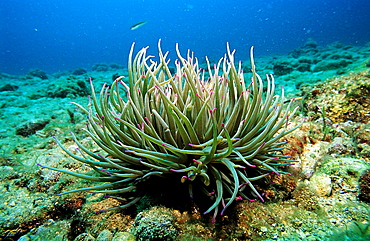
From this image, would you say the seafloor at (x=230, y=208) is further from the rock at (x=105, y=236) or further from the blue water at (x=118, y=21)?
the blue water at (x=118, y=21)

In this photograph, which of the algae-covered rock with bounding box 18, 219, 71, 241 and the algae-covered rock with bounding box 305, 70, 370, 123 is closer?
the algae-covered rock with bounding box 18, 219, 71, 241

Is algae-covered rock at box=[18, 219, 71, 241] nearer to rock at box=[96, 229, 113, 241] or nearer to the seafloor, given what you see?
the seafloor

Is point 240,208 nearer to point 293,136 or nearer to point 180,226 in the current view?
point 180,226

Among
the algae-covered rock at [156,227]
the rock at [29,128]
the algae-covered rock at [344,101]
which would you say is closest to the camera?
the algae-covered rock at [156,227]

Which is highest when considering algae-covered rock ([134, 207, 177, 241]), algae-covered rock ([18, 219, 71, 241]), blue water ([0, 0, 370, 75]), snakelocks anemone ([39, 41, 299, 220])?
blue water ([0, 0, 370, 75])

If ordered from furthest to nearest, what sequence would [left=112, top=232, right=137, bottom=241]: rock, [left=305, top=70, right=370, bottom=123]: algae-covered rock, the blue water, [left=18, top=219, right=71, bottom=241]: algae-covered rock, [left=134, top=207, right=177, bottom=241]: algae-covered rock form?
1. the blue water
2. [left=305, top=70, right=370, bottom=123]: algae-covered rock
3. [left=18, top=219, right=71, bottom=241]: algae-covered rock
4. [left=112, top=232, right=137, bottom=241]: rock
5. [left=134, top=207, right=177, bottom=241]: algae-covered rock

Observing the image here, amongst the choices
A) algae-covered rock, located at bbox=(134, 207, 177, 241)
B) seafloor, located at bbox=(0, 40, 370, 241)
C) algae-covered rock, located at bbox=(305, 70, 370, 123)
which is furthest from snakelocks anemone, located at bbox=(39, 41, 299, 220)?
algae-covered rock, located at bbox=(305, 70, 370, 123)

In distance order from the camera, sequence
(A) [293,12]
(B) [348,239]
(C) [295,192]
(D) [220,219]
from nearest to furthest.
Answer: (B) [348,239] < (D) [220,219] < (C) [295,192] < (A) [293,12]

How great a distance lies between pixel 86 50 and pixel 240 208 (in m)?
156

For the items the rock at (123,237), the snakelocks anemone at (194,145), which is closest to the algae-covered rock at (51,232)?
the snakelocks anemone at (194,145)

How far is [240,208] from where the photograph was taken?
1.80 meters

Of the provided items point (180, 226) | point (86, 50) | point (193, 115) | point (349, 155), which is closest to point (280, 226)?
point (180, 226)

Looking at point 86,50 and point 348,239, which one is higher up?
point 86,50

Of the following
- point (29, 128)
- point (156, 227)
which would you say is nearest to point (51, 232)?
point (156, 227)
